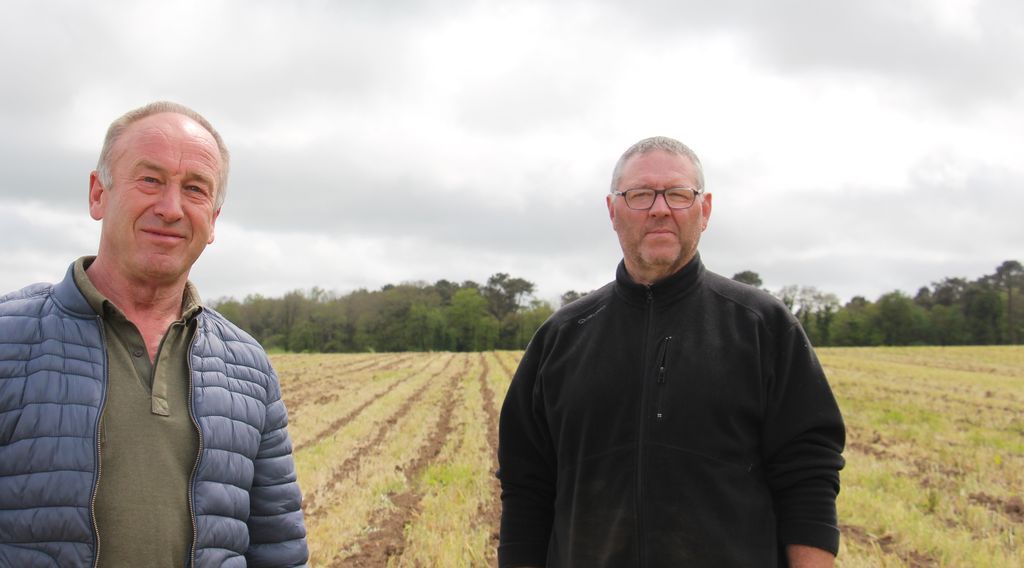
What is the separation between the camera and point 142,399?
6.47 ft

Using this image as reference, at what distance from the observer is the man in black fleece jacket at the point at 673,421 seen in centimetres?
244

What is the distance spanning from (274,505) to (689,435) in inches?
57.0

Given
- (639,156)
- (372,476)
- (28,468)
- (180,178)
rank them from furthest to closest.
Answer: (372,476)
(639,156)
(180,178)
(28,468)

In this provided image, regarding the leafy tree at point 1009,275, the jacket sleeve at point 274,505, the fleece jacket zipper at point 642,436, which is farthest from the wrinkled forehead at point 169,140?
the leafy tree at point 1009,275

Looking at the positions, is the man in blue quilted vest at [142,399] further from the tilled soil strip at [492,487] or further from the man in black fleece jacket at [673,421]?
the tilled soil strip at [492,487]

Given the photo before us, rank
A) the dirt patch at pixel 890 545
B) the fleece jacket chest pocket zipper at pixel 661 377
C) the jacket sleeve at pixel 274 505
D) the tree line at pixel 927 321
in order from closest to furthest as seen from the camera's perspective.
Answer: the jacket sleeve at pixel 274 505 → the fleece jacket chest pocket zipper at pixel 661 377 → the dirt patch at pixel 890 545 → the tree line at pixel 927 321

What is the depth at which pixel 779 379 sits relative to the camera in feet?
8.43

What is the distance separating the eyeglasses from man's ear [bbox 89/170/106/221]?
1.78 m

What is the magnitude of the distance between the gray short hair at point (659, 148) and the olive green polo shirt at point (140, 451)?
1724 mm

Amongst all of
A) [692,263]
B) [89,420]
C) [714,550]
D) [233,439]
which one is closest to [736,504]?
[714,550]

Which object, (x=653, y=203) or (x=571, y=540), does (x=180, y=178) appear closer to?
(x=653, y=203)

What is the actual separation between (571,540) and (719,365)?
0.86 meters

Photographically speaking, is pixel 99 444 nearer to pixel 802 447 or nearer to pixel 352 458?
pixel 802 447

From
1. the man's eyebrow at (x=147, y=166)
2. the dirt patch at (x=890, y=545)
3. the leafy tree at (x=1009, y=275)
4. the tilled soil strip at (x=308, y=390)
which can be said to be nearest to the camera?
the man's eyebrow at (x=147, y=166)
